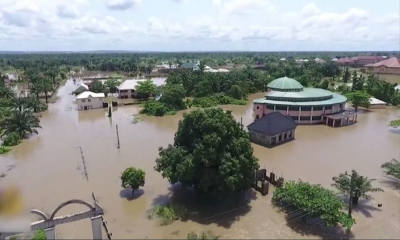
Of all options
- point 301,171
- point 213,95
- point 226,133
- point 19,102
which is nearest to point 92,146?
point 19,102

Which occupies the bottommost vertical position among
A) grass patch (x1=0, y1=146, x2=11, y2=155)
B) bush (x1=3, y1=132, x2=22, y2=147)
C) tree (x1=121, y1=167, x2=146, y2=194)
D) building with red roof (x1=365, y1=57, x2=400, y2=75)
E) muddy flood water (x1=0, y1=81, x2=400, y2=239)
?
muddy flood water (x1=0, y1=81, x2=400, y2=239)

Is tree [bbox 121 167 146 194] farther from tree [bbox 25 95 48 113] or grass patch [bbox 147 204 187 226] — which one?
tree [bbox 25 95 48 113]

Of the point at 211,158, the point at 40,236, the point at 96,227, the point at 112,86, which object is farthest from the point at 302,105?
the point at 112,86

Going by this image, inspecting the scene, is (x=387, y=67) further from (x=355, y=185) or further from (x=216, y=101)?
(x=355, y=185)

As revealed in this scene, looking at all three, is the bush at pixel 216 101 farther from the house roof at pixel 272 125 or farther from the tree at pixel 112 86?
the house roof at pixel 272 125

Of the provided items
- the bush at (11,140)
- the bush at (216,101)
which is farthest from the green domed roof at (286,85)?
the bush at (11,140)

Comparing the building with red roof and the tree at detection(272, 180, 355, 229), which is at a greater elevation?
Answer: the building with red roof

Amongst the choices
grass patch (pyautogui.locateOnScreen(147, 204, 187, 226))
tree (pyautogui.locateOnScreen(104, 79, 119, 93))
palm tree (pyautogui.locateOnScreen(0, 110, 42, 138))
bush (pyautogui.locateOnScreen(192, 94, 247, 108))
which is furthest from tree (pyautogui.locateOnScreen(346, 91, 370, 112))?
palm tree (pyautogui.locateOnScreen(0, 110, 42, 138))

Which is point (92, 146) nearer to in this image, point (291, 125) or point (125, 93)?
point (291, 125)
